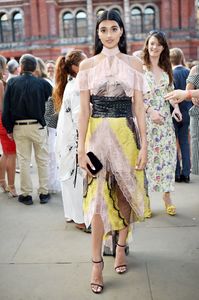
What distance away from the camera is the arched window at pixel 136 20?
29.0 metres

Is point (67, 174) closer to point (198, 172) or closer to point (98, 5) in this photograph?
point (198, 172)

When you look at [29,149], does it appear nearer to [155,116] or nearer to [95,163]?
[155,116]

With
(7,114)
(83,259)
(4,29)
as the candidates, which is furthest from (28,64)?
(4,29)

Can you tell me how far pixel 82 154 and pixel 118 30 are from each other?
930mm

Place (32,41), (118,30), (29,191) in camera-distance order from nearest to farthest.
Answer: (118,30) → (29,191) → (32,41)

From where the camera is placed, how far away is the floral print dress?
4012 millimetres

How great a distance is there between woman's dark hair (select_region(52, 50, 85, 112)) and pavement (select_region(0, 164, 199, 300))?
1.47m

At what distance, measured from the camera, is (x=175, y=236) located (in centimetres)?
363

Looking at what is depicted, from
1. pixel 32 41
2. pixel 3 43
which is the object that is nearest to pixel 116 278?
pixel 32 41

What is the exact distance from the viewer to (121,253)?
3.00 meters

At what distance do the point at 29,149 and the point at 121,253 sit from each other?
2.30 m

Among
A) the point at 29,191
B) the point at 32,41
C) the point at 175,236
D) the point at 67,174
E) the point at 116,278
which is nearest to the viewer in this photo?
the point at 116,278

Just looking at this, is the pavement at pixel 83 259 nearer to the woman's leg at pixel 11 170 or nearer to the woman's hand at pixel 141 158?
the woman's leg at pixel 11 170

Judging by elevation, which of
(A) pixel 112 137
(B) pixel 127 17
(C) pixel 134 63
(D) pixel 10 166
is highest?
(B) pixel 127 17
